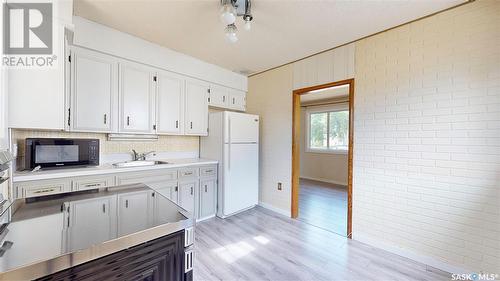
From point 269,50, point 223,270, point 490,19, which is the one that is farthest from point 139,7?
point 490,19

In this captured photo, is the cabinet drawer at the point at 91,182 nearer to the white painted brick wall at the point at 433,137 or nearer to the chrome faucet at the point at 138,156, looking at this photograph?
the chrome faucet at the point at 138,156

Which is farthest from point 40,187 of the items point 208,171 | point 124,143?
point 208,171

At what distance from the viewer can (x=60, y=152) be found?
2074mm

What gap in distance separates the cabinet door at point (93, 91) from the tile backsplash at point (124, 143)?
28 centimetres

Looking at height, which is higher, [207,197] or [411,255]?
[207,197]

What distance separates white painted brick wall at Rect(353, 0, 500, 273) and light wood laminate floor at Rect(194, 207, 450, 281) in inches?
11.0

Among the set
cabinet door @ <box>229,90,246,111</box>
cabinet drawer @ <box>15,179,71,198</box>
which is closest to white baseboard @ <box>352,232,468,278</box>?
cabinet door @ <box>229,90,246,111</box>

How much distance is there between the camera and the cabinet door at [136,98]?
2.52m

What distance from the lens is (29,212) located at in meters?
0.98

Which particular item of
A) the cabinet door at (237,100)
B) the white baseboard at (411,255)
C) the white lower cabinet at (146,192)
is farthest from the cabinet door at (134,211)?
the cabinet door at (237,100)

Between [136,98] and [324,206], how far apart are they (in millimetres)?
3490

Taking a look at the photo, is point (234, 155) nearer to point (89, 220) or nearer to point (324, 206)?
point (324, 206)

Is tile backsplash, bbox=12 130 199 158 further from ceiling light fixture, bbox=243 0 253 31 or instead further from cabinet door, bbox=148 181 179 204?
ceiling light fixture, bbox=243 0 253 31

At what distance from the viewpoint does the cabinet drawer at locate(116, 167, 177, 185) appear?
2.28 metres
